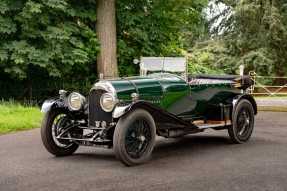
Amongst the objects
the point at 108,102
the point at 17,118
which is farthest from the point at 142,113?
the point at 17,118

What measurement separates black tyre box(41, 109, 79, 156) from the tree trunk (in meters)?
10.1

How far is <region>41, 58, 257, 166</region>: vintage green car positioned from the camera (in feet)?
26.5

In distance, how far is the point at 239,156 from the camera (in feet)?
28.5

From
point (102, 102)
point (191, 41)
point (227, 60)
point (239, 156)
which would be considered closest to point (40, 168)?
point (102, 102)

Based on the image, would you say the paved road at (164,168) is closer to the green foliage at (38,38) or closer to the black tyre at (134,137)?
the black tyre at (134,137)

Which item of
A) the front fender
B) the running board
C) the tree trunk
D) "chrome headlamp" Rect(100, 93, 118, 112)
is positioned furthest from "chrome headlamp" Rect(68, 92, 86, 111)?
the tree trunk

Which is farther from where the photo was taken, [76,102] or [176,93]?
[176,93]

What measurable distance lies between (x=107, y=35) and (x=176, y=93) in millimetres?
10282

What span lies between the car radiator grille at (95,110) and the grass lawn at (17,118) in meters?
4.23

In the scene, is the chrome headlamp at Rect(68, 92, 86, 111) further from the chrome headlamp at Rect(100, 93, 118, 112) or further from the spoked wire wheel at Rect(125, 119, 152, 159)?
the spoked wire wheel at Rect(125, 119, 152, 159)

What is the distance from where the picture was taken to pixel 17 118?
1374 centimetres

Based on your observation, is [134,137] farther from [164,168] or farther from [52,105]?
[52,105]

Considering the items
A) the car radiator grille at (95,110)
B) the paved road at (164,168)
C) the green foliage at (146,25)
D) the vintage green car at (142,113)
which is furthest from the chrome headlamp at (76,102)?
the green foliage at (146,25)

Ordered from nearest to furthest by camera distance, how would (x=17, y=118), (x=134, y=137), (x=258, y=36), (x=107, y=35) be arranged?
(x=134, y=137) < (x=17, y=118) < (x=107, y=35) < (x=258, y=36)
